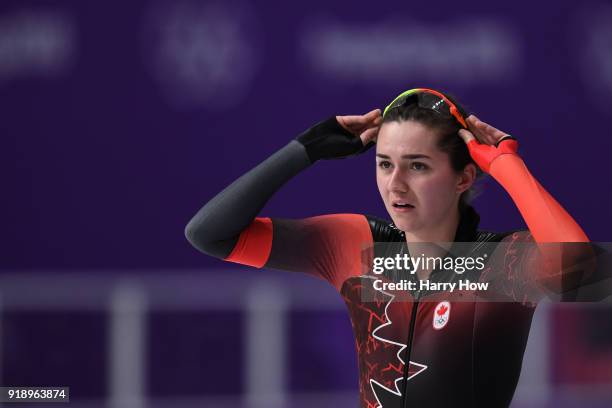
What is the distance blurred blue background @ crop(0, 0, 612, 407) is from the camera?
7621 millimetres

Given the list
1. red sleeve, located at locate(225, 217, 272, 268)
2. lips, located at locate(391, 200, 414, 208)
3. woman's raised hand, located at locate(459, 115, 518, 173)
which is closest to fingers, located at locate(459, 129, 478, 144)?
woman's raised hand, located at locate(459, 115, 518, 173)

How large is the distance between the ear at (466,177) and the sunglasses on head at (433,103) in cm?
13

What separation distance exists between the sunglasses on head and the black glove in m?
0.16

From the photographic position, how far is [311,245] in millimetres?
3148

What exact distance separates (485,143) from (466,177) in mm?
121

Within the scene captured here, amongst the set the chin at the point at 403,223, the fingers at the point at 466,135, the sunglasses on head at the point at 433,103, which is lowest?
the chin at the point at 403,223

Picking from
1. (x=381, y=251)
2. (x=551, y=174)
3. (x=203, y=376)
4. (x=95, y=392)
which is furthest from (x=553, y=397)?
(x=381, y=251)

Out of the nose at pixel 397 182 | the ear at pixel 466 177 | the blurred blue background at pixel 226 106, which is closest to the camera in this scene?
the nose at pixel 397 182

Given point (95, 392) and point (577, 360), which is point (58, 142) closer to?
point (95, 392)

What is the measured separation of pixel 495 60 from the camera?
306 inches

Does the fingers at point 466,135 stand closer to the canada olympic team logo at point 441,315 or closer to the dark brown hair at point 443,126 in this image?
the dark brown hair at point 443,126

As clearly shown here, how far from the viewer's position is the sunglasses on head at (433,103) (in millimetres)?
2957

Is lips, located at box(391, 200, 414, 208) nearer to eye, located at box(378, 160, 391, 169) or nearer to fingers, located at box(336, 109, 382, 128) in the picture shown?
eye, located at box(378, 160, 391, 169)

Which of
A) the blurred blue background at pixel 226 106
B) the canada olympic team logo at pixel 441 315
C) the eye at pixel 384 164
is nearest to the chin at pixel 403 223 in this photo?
the eye at pixel 384 164
